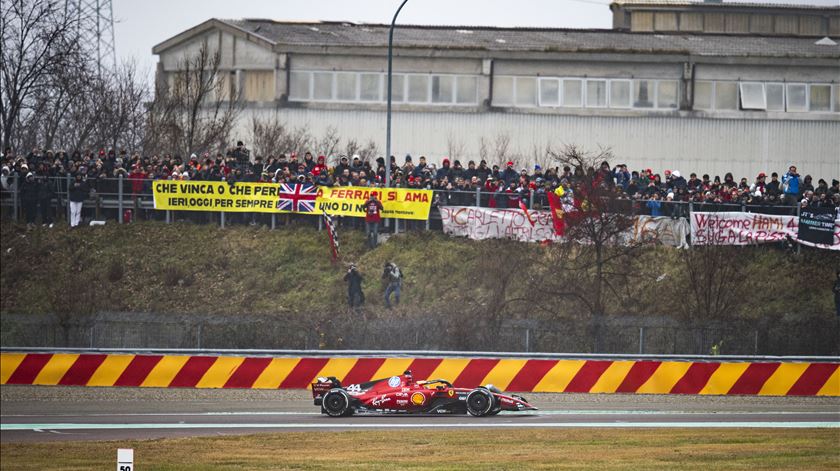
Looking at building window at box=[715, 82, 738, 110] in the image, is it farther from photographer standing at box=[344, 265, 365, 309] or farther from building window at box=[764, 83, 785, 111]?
photographer standing at box=[344, 265, 365, 309]

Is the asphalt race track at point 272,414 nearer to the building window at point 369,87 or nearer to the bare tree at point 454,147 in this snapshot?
the bare tree at point 454,147

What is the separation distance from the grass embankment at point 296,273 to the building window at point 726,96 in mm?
15102

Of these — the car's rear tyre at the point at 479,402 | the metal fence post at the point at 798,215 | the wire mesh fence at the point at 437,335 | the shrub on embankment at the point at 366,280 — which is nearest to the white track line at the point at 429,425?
the car's rear tyre at the point at 479,402

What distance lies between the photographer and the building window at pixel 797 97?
52656 mm

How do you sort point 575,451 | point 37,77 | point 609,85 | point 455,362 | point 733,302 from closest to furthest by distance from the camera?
1. point 575,451
2. point 455,362
3. point 733,302
4. point 37,77
5. point 609,85

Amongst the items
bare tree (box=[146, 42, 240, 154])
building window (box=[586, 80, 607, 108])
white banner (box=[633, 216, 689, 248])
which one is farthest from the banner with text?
building window (box=[586, 80, 607, 108])

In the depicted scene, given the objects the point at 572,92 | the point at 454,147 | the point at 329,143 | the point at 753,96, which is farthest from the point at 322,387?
the point at 753,96

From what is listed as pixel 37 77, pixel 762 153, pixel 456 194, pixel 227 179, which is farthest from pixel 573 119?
pixel 37 77

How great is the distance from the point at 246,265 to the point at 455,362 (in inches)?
510

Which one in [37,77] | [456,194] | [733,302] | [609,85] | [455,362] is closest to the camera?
[455,362]

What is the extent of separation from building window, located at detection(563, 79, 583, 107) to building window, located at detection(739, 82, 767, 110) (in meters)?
6.33

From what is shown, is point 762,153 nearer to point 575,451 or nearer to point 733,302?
point 733,302

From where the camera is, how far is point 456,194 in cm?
4084

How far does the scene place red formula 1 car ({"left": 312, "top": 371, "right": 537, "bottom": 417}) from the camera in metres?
26.5
